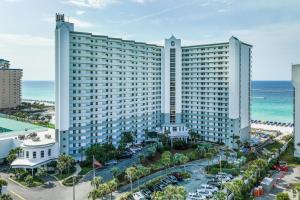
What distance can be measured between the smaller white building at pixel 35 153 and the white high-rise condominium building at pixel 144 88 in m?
4.40

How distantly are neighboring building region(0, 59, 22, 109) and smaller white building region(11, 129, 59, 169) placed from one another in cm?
12691

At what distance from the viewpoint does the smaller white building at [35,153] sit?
6268 cm

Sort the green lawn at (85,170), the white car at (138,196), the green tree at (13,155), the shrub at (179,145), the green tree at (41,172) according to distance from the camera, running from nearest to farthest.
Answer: the white car at (138,196) → the green tree at (41,172) → the green lawn at (85,170) → the green tree at (13,155) → the shrub at (179,145)

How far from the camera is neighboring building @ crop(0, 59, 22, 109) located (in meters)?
A: 181

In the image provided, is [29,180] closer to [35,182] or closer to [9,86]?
[35,182]

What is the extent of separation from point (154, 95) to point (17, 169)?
51015mm

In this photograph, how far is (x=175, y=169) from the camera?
67.6m

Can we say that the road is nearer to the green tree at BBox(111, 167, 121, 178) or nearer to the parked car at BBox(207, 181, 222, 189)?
the green tree at BBox(111, 167, 121, 178)

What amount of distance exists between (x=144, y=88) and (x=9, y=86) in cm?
12277

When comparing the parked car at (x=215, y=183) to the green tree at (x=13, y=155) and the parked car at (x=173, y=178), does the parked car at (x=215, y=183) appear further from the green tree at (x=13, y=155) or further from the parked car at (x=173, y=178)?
the green tree at (x=13, y=155)

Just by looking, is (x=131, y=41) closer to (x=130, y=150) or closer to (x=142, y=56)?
(x=142, y=56)

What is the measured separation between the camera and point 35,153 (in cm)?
6500

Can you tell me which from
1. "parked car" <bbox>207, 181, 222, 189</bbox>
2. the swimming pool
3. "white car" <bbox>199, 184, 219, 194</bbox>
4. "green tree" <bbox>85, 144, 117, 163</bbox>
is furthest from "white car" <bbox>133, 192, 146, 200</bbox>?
the swimming pool

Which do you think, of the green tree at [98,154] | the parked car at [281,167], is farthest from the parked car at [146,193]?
the parked car at [281,167]
